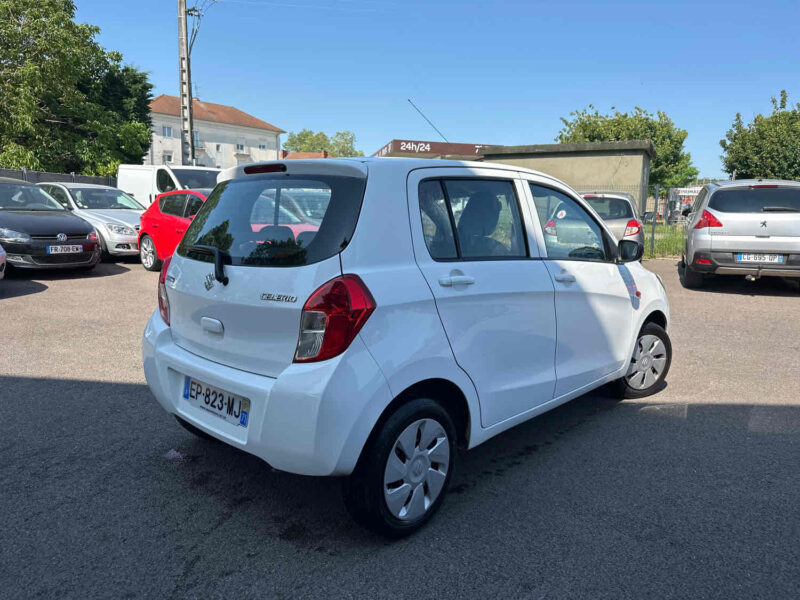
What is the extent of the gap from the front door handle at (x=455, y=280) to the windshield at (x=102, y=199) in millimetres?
12049

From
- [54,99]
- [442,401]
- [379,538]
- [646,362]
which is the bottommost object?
[379,538]

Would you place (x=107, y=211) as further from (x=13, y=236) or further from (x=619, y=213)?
(x=619, y=213)

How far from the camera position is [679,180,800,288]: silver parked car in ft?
29.7

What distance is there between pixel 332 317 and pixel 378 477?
718 mm

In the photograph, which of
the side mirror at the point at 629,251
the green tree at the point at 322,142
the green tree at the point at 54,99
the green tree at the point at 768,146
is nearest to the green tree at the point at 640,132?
the green tree at the point at 768,146

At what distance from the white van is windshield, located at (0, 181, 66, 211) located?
3.54 metres

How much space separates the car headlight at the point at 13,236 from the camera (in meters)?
9.61

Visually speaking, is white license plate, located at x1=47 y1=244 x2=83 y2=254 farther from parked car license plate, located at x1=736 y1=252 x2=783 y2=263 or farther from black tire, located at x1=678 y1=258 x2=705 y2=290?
parked car license plate, located at x1=736 y1=252 x2=783 y2=263

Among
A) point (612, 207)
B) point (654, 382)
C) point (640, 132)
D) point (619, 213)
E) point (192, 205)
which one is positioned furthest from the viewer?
point (640, 132)

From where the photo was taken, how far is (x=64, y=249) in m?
9.98

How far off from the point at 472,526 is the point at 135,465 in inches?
76.7

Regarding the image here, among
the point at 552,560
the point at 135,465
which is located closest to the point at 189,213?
the point at 135,465

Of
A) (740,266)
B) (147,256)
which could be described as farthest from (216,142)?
(740,266)

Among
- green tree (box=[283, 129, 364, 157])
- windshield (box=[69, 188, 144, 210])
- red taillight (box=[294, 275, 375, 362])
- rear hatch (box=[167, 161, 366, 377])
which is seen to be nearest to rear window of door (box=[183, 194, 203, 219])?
windshield (box=[69, 188, 144, 210])
